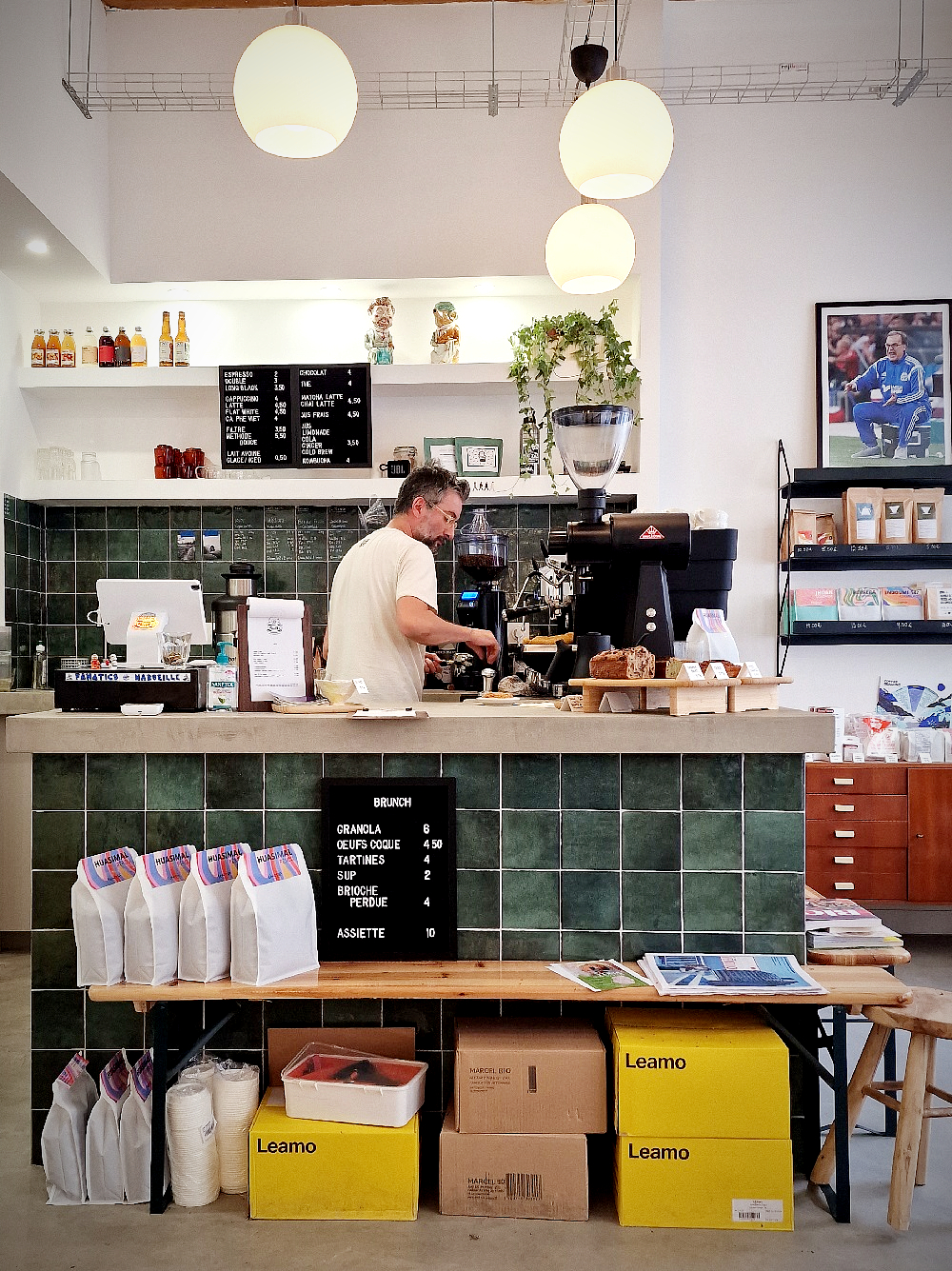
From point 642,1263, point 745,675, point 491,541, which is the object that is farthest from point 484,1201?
point 491,541

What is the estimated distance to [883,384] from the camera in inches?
224

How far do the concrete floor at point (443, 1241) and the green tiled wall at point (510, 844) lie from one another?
395 mm

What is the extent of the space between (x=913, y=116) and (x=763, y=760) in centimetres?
442

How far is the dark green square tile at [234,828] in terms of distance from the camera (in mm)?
2910

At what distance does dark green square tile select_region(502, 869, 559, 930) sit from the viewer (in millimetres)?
2877

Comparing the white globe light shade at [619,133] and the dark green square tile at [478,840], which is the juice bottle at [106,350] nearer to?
the white globe light shade at [619,133]

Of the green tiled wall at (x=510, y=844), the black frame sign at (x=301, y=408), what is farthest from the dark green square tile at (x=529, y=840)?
the black frame sign at (x=301, y=408)

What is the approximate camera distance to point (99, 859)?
2.74m

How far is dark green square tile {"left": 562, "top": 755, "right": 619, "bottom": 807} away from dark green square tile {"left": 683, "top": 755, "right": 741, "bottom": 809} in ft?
0.60

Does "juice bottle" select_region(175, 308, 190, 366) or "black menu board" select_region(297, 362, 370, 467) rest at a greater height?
"juice bottle" select_region(175, 308, 190, 366)

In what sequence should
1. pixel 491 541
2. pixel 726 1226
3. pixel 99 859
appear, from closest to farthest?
pixel 726 1226, pixel 99 859, pixel 491 541

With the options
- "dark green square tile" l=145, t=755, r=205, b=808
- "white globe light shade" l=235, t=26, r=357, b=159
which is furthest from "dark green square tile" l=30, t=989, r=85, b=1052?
"white globe light shade" l=235, t=26, r=357, b=159

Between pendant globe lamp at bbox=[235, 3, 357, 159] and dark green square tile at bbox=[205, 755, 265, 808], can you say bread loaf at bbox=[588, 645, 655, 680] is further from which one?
pendant globe lamp at bbox=[235, 3, 357, 159]

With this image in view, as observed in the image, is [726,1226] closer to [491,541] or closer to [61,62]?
[491,541]
